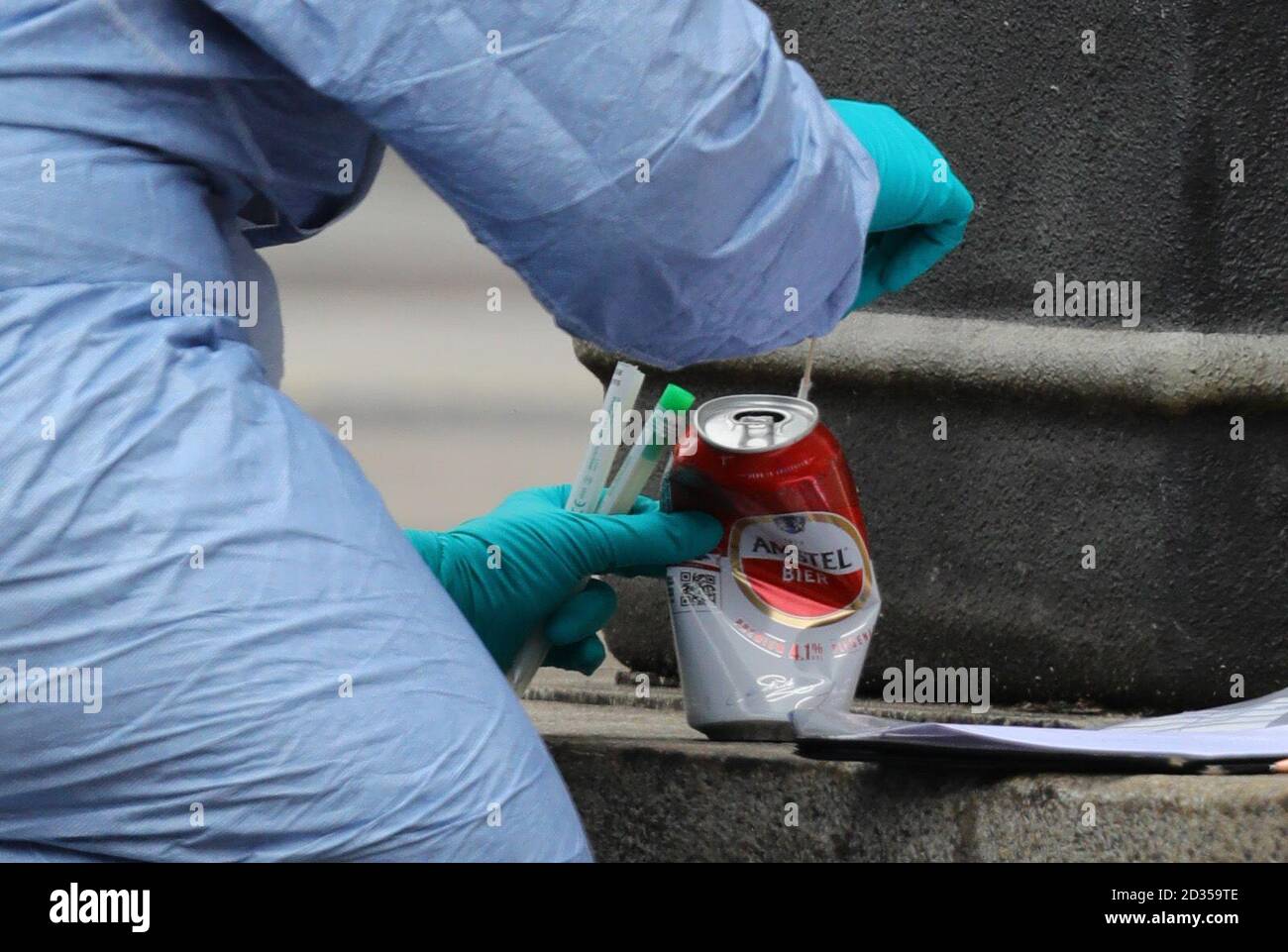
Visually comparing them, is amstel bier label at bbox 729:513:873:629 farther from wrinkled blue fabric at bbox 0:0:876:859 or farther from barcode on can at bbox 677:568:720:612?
wrinkled blue fabric at bbox 0:0:876:859

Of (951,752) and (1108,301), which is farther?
(1108,301)

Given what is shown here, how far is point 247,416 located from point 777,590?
478 millimetres

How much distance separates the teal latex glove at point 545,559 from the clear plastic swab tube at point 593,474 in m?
0.02

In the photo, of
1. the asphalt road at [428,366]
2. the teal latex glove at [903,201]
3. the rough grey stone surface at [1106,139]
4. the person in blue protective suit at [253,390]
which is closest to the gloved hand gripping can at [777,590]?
the teal latex glove at [903,201]

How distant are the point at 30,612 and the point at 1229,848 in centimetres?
66

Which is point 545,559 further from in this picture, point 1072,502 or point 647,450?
point 1072,502

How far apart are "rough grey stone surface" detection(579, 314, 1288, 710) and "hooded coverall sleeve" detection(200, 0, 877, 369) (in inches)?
22.4

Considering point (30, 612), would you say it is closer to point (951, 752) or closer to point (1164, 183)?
point (951, 752)

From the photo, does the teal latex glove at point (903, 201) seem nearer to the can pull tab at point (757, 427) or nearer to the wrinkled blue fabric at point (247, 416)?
the can pull tab at point (757, 427)

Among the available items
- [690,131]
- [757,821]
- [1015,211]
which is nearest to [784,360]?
[1015,211]

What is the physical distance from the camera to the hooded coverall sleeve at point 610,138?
86 centimetres

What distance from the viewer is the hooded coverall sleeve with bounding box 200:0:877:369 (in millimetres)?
864

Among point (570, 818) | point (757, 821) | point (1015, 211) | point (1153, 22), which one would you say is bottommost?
point (757, 821)

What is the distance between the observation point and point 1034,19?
5.13 ft
